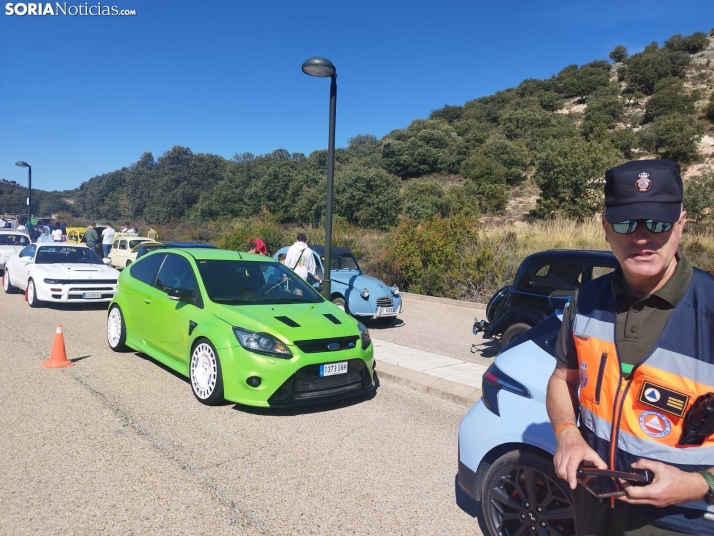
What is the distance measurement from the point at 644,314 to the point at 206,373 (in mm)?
4671

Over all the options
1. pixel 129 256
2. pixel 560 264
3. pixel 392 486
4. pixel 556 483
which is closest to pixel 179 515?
pixel 392 486

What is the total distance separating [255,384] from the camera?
519 centimetres

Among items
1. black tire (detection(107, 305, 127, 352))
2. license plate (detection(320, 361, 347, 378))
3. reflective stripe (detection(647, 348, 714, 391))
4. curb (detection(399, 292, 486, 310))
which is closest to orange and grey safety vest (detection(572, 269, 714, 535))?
reflective stripe (detection(647, 348, 714, 391))

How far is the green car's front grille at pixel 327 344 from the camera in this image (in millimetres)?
5379

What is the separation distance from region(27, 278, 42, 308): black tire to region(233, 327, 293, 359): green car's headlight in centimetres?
870

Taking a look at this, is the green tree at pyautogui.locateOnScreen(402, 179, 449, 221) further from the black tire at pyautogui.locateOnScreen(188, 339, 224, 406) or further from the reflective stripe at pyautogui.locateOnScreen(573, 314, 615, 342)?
the reflective stripe at pyautogui.locateOnScreen(573, 314, 615, 342)

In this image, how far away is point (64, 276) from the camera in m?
11.6

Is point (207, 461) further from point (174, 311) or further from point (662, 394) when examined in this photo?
Result: point (662, 394)

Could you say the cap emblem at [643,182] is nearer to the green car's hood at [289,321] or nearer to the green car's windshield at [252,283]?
the green car's hood at [289,321]

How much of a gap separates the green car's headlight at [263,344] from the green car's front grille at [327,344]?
17 cm

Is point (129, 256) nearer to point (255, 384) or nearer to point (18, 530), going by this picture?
point (255, 384)

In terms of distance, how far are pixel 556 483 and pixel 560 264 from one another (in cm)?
508

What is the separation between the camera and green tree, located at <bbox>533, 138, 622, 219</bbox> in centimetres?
2438

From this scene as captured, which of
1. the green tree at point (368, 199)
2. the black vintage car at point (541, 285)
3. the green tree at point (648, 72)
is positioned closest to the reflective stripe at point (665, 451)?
the black vintage car at point (541, 285)
